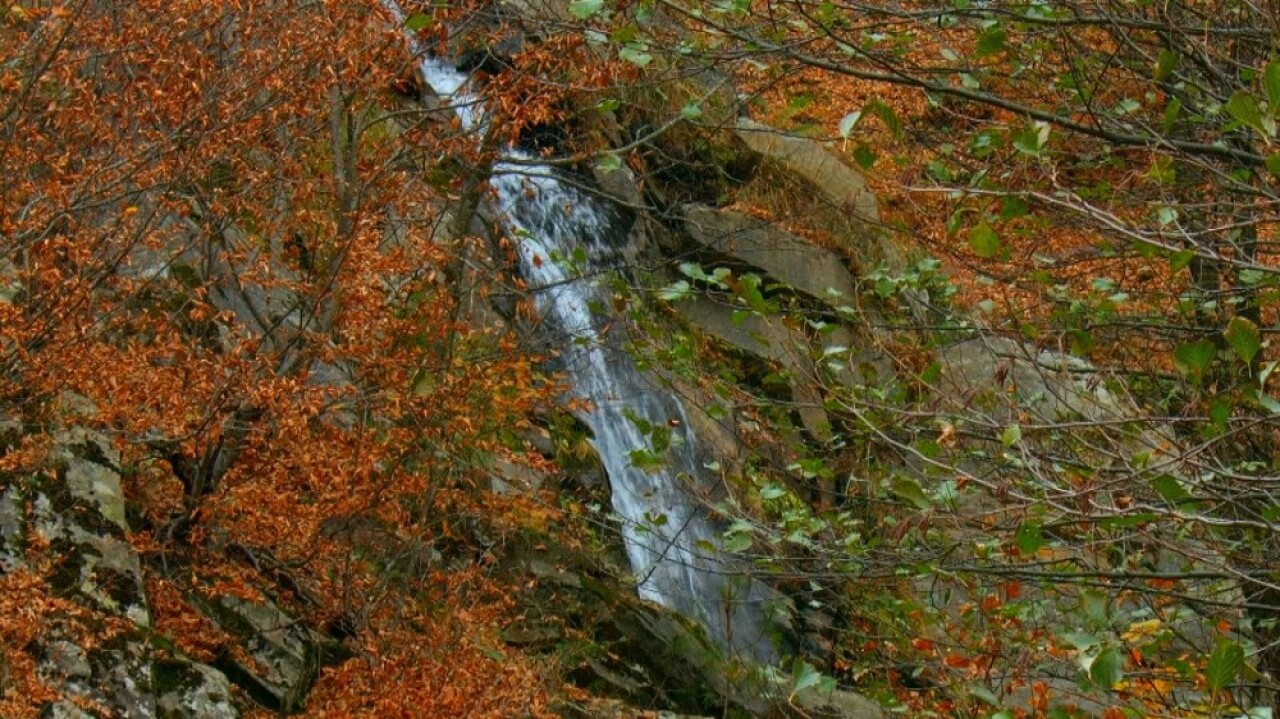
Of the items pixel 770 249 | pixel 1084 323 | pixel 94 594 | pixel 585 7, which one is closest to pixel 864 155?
pixel 585 7

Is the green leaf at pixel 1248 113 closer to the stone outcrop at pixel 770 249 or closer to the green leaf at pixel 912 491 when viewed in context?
the green leaf at pixel 912 491

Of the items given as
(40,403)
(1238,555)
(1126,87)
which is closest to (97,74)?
(40,403)

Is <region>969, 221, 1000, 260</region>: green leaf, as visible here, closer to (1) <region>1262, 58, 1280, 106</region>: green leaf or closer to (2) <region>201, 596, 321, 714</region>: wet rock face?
(1) <region>1262, 58, 1280, 106</region>: green leaf

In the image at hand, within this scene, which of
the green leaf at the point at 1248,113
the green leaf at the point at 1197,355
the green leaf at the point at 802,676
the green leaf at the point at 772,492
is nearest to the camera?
the green leaf at the point at 1248,113

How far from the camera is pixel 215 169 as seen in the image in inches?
364

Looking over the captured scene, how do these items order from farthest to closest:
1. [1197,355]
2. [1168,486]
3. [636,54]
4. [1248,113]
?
[636,54] < [1197,355] < [1168,486] < [1248,113]

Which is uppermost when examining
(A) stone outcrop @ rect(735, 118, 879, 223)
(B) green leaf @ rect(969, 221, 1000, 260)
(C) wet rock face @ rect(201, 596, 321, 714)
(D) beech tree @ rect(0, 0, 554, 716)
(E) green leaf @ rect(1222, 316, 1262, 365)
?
(B) green leaf @ rect(969, 221, 1000, 260)

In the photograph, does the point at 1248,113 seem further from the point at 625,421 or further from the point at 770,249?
the point at 770,249

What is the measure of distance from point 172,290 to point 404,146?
5.98 ft

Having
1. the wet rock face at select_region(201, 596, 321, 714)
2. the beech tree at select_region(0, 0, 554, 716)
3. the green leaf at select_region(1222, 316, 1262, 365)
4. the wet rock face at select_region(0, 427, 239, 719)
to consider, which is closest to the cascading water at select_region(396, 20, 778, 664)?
the beech tree at select_region(0, 0, 554, 716)

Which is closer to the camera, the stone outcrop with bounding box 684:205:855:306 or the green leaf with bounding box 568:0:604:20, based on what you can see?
the green leaf with bounding box 568:0:604:20

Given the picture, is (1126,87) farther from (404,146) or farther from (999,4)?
(404,146)

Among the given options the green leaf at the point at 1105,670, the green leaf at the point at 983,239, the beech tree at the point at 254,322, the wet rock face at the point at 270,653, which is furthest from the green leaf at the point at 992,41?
the wet rock face at the point at 270,653

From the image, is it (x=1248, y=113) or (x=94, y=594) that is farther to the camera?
(x=94, y=594)
